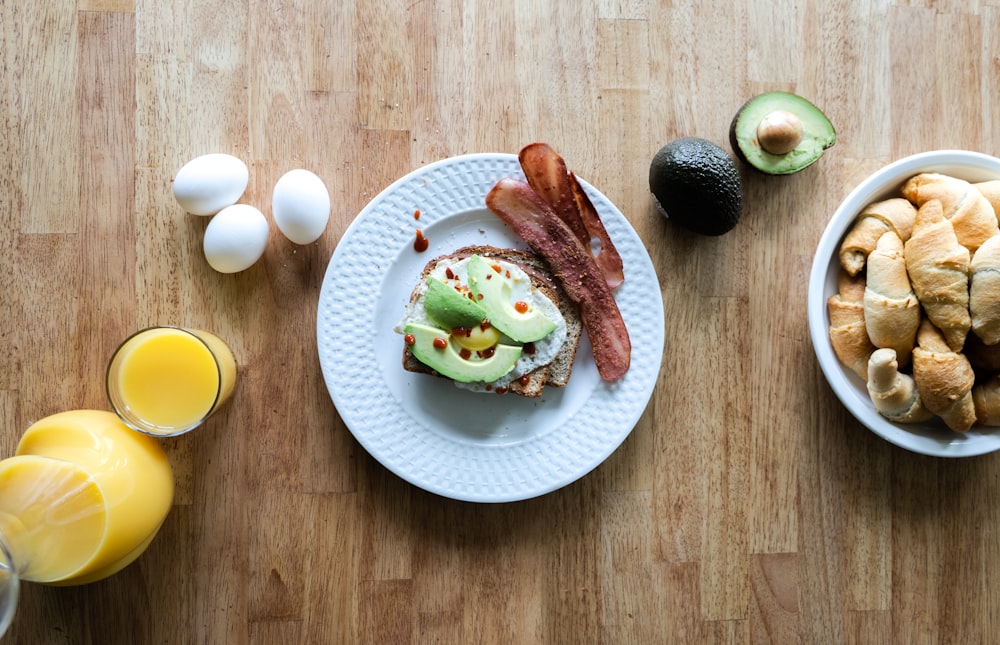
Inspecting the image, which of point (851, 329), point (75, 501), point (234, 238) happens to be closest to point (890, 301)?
point (851, 329)

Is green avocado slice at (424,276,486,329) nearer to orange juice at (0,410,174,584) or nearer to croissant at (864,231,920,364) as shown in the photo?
orange juice at (0,410,174,584)

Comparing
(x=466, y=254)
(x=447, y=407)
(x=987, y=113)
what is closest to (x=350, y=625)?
(x=447, y=407)

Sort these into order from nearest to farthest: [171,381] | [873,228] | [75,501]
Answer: [75,501], [171,381], [873,228]

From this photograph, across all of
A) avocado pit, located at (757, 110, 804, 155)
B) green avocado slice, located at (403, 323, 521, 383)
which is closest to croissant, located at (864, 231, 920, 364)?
avocado pit, located at (757, 110, 804, 155)

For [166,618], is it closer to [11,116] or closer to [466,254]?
[466,254]

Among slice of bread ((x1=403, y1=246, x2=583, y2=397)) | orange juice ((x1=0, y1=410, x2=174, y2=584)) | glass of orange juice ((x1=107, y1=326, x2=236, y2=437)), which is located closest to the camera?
orange juice ((x1=0, y1=410, x2=174, y2=584))

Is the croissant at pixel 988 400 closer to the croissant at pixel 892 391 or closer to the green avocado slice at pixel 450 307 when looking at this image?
the croissant at pixel 892 391

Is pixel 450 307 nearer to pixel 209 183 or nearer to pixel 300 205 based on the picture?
pixel 300 205
